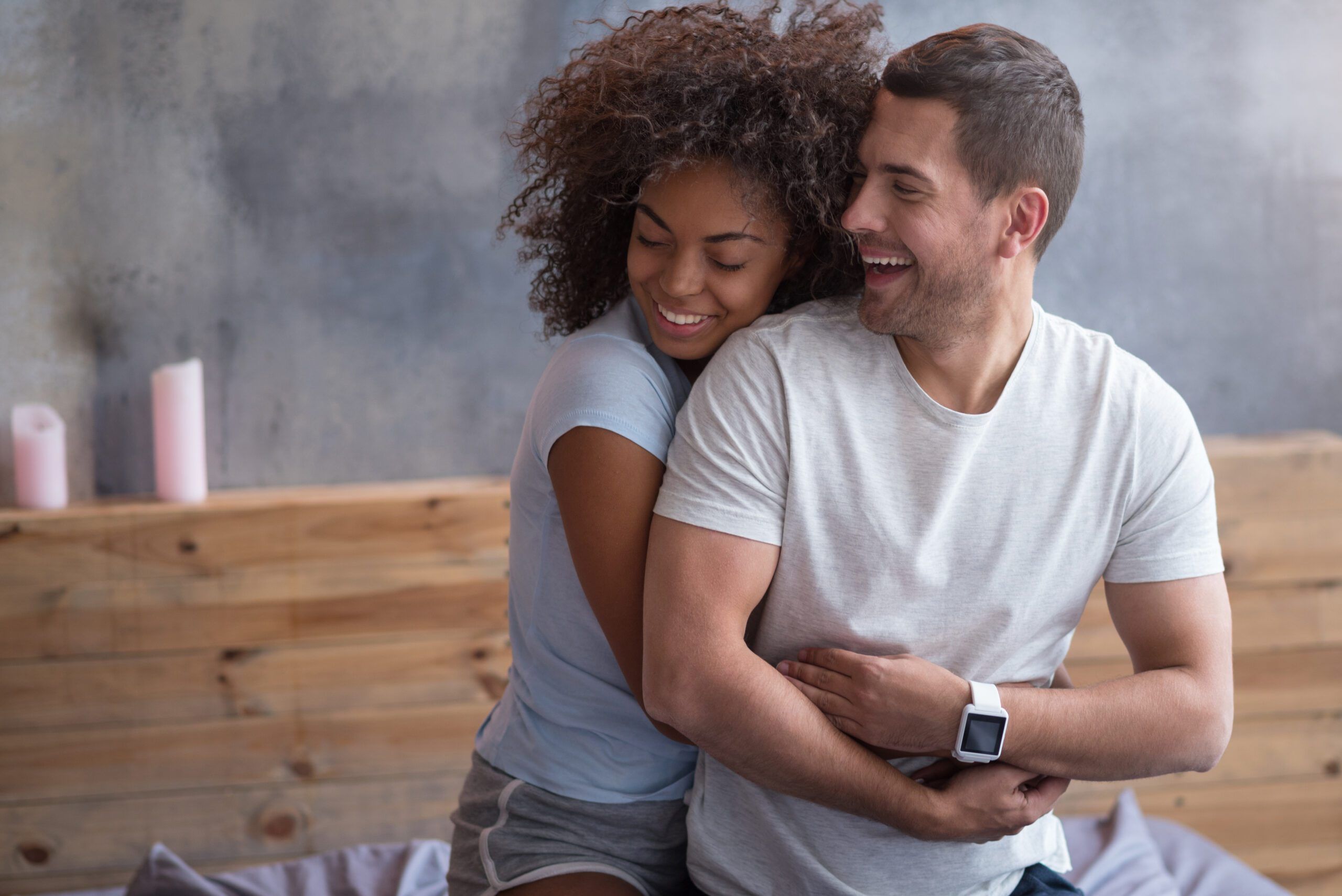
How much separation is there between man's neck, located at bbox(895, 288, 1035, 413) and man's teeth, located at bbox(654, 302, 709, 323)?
24cm

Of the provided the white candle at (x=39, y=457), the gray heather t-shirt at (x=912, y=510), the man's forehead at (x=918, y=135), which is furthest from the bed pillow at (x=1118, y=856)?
the white candle at (x=39, y=457)

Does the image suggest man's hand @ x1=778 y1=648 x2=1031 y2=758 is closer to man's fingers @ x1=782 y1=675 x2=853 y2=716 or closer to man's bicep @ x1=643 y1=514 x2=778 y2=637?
man's fingers @ x1=782 y1=675 x2=853 y2=716

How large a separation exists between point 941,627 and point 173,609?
160cm

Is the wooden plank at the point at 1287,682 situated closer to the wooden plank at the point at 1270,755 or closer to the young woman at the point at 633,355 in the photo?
the wooden plank at the point at 1270,755

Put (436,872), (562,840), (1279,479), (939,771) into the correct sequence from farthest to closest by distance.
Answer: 1. (1279,479)
2. (436,872)
3. (562,840)
4. (939,771)

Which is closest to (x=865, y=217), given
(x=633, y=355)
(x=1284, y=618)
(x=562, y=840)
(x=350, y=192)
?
(x=633, y=355)

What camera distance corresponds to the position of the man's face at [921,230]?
1.14 metres

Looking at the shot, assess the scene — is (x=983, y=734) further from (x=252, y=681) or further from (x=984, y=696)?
(x=252, y=681)

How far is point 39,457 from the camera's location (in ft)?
6.86

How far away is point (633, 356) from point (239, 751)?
147 centimetres

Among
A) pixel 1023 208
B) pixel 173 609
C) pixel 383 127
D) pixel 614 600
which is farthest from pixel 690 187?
pixel 173 609

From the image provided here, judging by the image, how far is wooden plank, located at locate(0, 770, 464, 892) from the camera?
2.15 m

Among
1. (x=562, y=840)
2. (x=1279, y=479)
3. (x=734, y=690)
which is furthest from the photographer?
(x=1279, y=479)

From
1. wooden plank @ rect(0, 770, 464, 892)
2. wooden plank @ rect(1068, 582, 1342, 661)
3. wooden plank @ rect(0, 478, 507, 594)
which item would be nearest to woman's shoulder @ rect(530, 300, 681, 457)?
wooden plank @ rect(0, 478, 507, 594)
